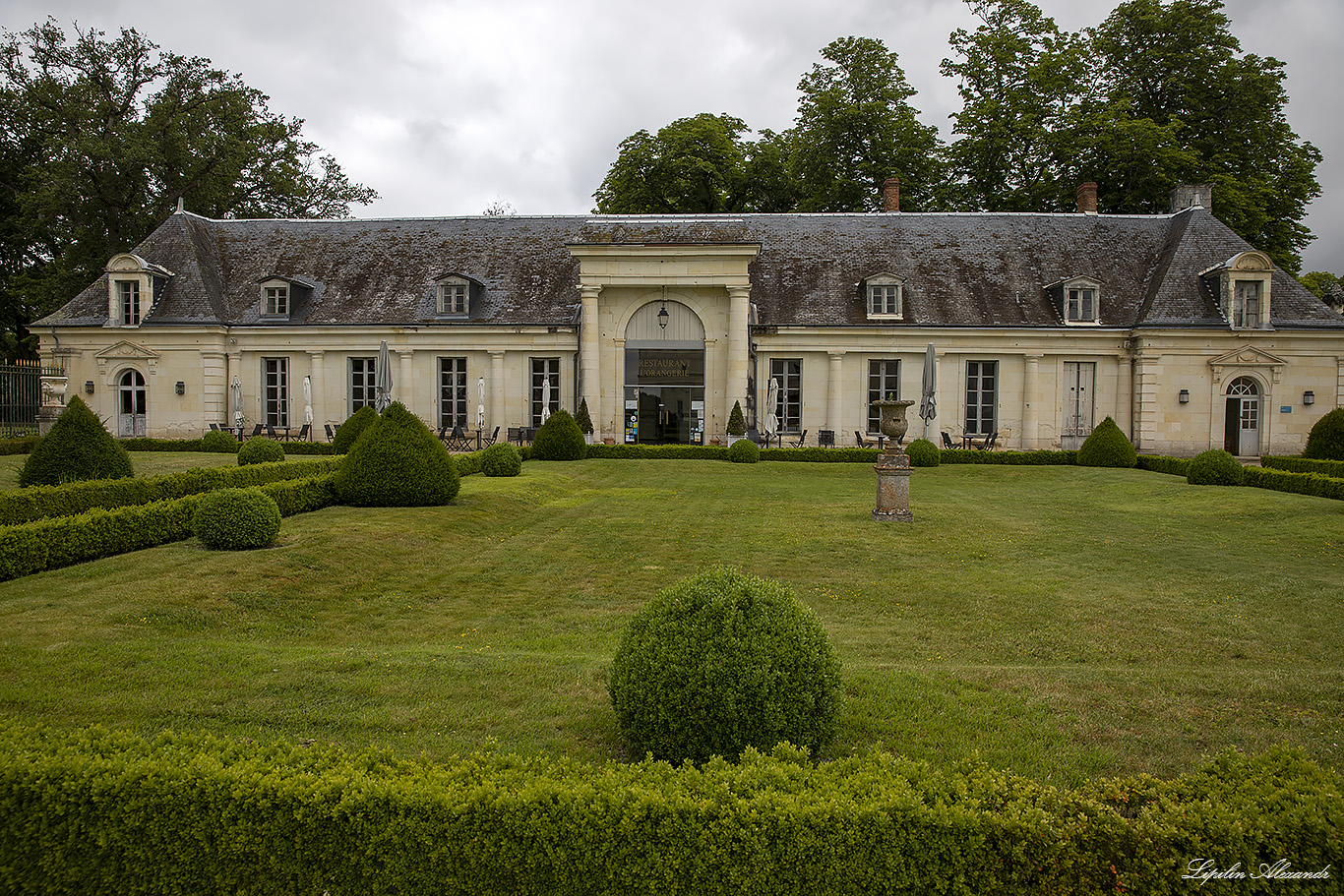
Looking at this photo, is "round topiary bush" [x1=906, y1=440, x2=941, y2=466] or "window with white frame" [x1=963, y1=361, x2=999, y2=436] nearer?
"round topiary bush" [x1=906, y1=440, x2=941, y2=466]

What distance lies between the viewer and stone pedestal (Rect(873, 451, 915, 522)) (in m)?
14.4

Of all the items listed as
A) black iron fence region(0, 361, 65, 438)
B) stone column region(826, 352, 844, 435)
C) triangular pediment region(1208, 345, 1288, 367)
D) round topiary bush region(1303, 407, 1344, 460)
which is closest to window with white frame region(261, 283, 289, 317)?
black iron fence region(0, 361, 65, 438)

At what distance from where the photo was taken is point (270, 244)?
109 feet

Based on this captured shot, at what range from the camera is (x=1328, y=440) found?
1973 cm

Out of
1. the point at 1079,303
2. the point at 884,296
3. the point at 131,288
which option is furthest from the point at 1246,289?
Result: the point at 131,288

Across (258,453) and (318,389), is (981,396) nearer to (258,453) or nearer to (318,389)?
(258,453)

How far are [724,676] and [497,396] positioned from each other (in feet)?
90.1

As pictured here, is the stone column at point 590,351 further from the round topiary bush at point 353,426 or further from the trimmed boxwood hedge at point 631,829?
the trimmed boxwood hedge at point 631,829

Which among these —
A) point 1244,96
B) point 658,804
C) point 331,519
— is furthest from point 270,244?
point 1244,96

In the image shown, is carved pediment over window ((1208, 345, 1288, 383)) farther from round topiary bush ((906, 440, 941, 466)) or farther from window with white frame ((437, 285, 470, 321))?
window with white frame ((437, 285, 470, 321))

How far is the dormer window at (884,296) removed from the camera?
97.0ft

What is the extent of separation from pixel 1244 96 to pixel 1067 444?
19.0 m

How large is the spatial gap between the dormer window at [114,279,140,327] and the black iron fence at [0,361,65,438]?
481cm

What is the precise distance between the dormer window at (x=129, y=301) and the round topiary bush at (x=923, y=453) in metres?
29.1
